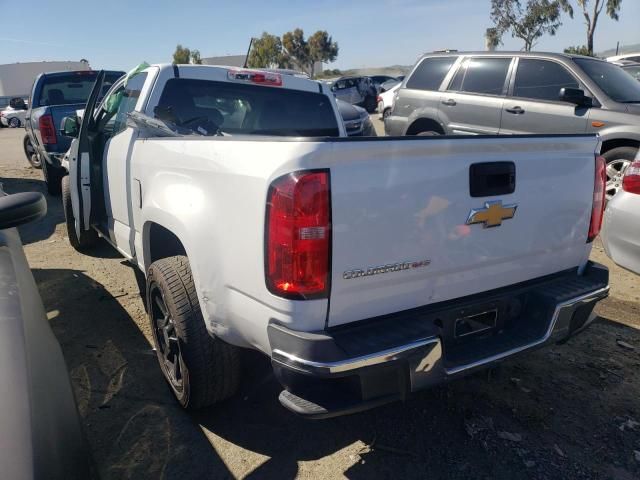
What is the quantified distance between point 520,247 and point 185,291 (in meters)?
1.63

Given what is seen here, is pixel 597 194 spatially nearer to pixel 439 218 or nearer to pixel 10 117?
pixel 439 218

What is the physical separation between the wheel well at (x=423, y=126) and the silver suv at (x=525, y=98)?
2 centimetres

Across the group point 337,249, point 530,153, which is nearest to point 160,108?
point 337,249

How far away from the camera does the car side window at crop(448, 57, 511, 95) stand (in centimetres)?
680

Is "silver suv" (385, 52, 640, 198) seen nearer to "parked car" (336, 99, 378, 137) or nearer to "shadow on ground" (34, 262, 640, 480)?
"parked car" (336, 99, 378, 137)

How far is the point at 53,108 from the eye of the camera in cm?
754

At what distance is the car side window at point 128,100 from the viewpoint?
3.55 meters

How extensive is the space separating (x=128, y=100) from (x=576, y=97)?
512cm

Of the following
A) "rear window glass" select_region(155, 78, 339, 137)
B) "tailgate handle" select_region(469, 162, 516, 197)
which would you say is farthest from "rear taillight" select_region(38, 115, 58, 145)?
"tailgate handle" select_region(469, 162, 516, 197)

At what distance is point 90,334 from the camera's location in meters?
3.57

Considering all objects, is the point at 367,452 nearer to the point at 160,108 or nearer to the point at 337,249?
the point at 337,249

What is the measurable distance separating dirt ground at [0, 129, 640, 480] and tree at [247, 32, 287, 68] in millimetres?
61702

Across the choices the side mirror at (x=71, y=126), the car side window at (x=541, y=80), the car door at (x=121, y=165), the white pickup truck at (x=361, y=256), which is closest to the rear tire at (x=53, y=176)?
the side mirror at (x=71, y=126)

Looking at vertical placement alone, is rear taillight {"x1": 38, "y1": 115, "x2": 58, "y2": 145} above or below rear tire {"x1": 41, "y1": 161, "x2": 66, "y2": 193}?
above
